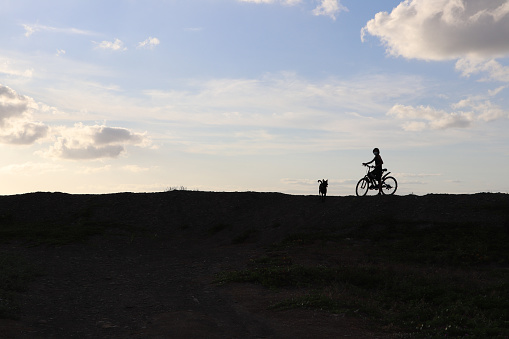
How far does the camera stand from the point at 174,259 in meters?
23.6

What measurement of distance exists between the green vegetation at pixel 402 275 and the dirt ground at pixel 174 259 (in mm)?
1045

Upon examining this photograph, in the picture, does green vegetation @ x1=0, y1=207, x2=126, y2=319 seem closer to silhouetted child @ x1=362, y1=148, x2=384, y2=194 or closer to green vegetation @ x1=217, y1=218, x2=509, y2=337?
green vegetation @ x1=217, y1=218, x2=509, y2=337

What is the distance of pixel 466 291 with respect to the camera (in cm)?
1435

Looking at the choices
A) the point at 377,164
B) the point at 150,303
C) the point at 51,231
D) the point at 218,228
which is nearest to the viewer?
the point at 150,303

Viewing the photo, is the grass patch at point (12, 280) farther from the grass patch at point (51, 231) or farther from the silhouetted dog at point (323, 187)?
the silhouetted dog at point (323, 187)

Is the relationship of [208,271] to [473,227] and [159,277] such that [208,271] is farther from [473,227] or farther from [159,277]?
[473,227]

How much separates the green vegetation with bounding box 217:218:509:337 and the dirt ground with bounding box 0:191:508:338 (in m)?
1.04

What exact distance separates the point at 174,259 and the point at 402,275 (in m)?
12.5

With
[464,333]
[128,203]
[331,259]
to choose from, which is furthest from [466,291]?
[128,203]

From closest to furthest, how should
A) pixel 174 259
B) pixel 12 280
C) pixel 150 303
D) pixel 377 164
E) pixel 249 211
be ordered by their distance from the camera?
pixel 150 303, pixel 12 280, pixel 174 259, pixel 377 164, pixel 249 211

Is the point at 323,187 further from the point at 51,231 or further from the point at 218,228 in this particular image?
the point at 51,231

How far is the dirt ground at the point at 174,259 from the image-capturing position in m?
11.2

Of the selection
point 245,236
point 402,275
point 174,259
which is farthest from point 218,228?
point 402,275

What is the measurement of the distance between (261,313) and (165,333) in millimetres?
3198
